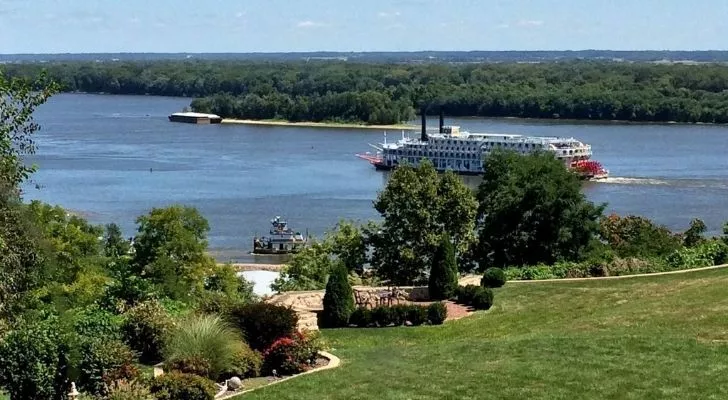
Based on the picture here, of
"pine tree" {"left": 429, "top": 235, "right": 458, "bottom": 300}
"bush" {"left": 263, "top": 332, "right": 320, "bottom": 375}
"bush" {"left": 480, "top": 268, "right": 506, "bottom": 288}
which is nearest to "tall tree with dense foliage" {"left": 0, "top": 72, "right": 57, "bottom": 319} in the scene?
"bush" {"left": 263, "top": 332, "right": 320, "bottom": 375}

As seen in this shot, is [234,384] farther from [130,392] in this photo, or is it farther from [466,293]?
[466,293]

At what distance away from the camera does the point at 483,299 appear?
69.5 ft

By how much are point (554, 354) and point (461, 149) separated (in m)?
83.0

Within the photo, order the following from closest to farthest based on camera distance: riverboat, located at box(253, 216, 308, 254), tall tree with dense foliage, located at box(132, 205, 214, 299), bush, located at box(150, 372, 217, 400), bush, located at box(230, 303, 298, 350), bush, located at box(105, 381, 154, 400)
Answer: bush, located at box(105, 381, 154, 400)
bush, located at box(150, 372, 217, 400)
bush, located at box(230, 303, 298, 350)
tall tree with dense foliage, located at box(132, 205, 214, 299)
riverboat, located at box(253, 216, 308, 254)

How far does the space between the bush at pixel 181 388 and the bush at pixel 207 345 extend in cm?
82

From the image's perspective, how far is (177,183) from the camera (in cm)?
7081

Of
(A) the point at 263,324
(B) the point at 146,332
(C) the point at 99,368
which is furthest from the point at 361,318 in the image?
(C) the point at 99,368

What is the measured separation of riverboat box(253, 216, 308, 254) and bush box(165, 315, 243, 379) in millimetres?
32704

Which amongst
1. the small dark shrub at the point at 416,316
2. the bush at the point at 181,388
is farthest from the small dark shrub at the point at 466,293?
the bush at the point at 181,388

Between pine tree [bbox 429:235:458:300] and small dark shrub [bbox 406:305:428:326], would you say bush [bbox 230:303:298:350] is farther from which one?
pine tree [bbox 429:235:458:300]

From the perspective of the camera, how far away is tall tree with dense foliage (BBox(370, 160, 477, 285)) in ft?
98.5

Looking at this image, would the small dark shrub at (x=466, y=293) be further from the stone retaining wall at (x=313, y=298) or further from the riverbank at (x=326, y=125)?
the riverbank at (x=326, y=125)

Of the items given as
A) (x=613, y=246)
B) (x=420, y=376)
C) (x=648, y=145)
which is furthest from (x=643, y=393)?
(x=648, y=145)

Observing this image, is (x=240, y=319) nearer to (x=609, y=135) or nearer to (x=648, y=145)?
(x=648, y=145)
